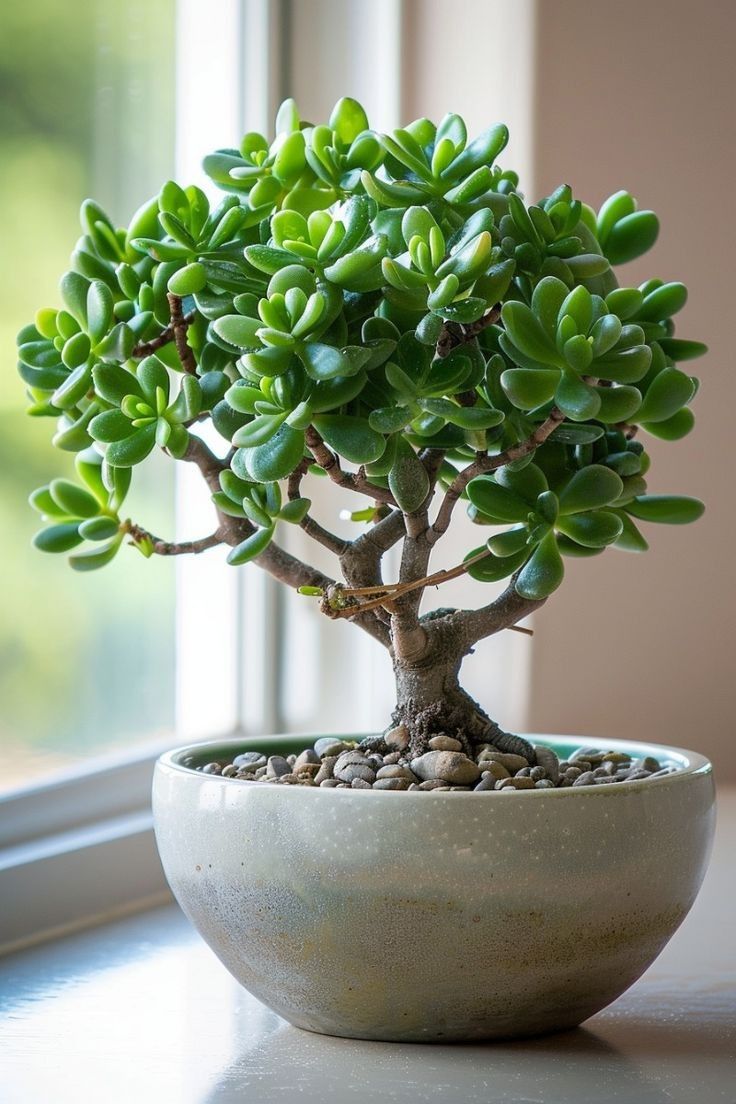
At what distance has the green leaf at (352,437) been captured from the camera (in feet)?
2.00

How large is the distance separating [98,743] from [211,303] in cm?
66

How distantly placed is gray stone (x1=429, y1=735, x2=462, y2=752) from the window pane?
1.67 feet

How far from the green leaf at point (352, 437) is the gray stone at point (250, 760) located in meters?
0.21

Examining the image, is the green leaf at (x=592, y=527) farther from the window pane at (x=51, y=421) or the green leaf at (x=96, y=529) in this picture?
the window pane at (x=51, y=421)

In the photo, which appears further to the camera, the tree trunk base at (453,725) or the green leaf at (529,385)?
the tree trunk base at (453,725)

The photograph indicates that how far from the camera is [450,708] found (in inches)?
29.1

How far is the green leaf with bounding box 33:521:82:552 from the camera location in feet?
2.40

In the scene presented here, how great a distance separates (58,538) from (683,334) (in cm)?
101

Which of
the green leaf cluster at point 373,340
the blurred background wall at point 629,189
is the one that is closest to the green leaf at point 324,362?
the green leaf cluster at point 373,340

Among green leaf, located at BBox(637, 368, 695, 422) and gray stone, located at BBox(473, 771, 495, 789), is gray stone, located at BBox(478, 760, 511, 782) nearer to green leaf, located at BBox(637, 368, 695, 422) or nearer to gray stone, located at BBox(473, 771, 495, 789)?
gray stone, located at BBox(473, 771, 495, 789)

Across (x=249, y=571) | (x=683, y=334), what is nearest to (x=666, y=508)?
(x=249, y=571)

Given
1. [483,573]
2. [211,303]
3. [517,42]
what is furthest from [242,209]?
[517,42]

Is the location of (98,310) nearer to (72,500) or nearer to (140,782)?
(72,500)

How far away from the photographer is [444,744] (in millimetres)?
702
